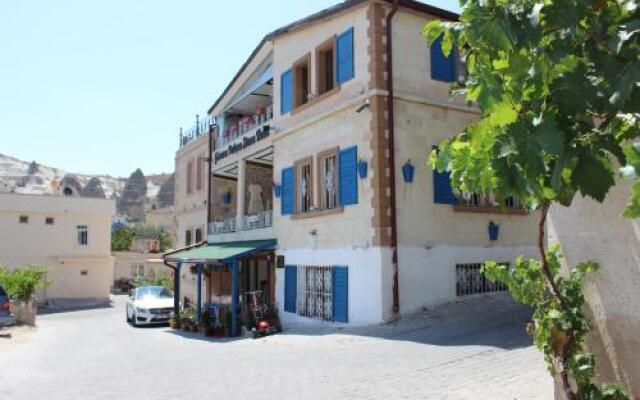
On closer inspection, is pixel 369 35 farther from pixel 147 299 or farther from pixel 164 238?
pixel 164 238

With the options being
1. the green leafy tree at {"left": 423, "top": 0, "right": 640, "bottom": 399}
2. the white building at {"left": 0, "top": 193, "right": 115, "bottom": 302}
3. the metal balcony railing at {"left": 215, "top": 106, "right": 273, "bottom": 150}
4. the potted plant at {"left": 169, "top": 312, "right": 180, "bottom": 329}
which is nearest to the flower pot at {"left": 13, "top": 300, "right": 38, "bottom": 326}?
the potted plant at {"left": 169, "top": 312, "right": 180, "bottom": 329}

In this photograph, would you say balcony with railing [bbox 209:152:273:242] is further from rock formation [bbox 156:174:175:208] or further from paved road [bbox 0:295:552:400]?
rock formation [bbox 156:174:175:208]

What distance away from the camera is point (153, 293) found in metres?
24.0

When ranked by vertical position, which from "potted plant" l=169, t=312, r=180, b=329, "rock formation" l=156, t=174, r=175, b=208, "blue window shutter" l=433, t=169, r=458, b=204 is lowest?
"potted plant" l=169, t=312, r=180, b=329

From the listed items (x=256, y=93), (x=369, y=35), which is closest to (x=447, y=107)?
(x=369, y=35)

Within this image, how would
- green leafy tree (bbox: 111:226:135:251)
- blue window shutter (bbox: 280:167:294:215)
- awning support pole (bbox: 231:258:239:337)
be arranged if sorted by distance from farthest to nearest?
green leafy tree (bbox: 111:226:135:251) < blue window shutter (bbox: 280:167:294:215) < awning support pole (bbox: 231:258:239:337)

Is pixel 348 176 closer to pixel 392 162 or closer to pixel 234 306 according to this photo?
pixel 392 162

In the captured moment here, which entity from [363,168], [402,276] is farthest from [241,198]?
[402,276]

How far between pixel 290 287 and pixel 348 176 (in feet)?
13.6

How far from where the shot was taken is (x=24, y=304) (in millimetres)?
22109

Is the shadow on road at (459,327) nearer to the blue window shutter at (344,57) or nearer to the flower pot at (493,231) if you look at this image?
the flower pot at (493,231)

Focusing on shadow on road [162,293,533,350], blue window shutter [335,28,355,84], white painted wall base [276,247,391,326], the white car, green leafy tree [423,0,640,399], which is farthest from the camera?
the white car

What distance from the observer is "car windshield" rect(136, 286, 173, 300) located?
77.4 ft

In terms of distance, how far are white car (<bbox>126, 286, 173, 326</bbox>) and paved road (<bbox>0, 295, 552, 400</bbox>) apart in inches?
243
